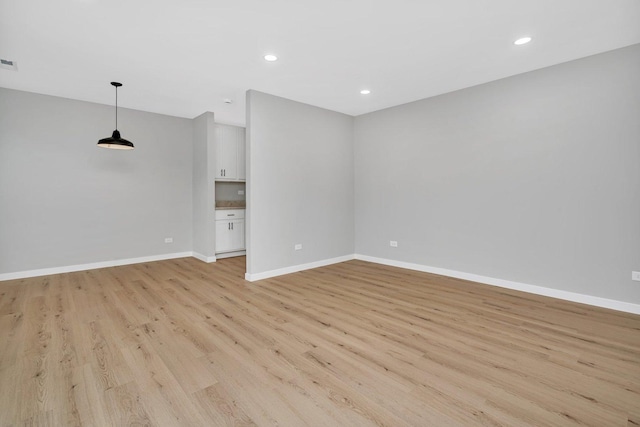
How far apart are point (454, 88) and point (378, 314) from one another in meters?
3.37

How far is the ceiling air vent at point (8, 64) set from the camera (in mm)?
3527

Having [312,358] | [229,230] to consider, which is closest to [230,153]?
[229,230]

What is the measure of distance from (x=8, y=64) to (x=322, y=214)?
4515 mm

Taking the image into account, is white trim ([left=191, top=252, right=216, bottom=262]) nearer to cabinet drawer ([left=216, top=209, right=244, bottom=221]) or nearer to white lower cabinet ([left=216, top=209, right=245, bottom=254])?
white lower cabinet ([left=216, top=209, right=245, bottom=254])

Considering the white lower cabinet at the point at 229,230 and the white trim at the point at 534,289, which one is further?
the white lower cabinet at the point at 229,230

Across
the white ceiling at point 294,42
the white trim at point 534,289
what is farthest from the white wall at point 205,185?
the white trim at point 534,289

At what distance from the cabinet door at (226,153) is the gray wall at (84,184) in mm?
609

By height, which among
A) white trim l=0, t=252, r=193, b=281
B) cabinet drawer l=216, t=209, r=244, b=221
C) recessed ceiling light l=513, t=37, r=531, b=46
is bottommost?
white trim l=0, t=252, r=193, b=281

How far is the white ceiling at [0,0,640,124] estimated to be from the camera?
2.54 metres

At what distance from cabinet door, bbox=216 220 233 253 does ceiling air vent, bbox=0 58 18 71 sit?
344cm

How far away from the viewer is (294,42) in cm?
309

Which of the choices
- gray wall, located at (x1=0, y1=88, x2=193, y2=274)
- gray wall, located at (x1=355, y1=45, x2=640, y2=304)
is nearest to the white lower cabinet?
gray wall, located at (x1=0, y1=88, x2=193, y2=274)

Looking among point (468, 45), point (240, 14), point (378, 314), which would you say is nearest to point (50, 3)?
point (240, 14)

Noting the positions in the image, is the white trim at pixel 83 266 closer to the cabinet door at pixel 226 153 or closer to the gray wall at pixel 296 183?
the cabinet door at pixel 226 153
